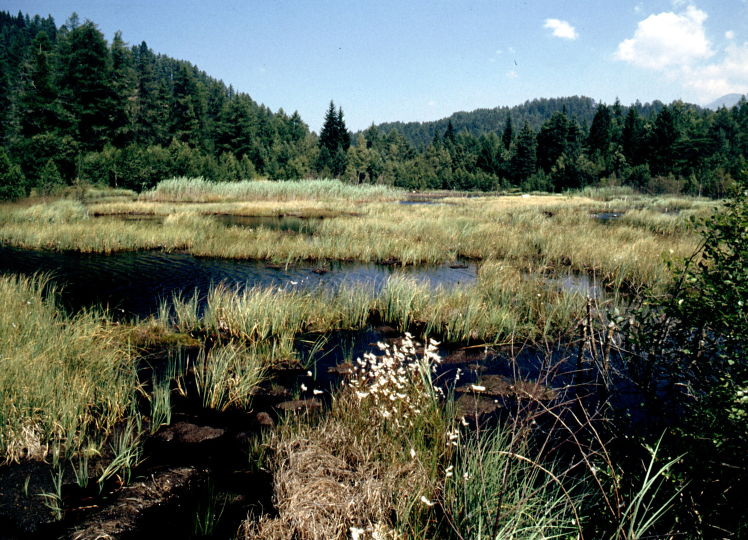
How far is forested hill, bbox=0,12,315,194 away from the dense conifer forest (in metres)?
0.16

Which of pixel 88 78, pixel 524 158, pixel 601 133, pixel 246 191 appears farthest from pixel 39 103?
pixel 601 133

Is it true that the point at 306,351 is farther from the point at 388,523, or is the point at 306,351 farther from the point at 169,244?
the point at 169,244

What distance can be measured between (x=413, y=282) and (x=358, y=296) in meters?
1.37

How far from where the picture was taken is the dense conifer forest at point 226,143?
43938 millimetres

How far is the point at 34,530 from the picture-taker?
3549 millimetres

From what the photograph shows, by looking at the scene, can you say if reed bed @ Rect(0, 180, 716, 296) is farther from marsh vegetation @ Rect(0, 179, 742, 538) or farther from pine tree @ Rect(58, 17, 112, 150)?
pine tree @ Rect(58, 17, 112, 150)

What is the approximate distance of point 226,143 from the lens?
7194 centimetres

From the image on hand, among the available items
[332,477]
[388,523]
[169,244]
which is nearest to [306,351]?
[332,477]

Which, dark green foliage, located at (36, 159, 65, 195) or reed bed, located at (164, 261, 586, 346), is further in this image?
dark green foliage, located at (36, 159, 65, 195)

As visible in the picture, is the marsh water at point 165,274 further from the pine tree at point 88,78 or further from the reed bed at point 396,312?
the pine tree at point 88,78

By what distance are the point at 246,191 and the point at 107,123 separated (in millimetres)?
30044

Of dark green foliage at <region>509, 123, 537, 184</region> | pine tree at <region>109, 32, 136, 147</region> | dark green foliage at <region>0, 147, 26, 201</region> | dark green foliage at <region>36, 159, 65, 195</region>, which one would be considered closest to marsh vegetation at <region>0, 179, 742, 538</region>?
dark green foliage at <region>0, 147, 26, 201</region>

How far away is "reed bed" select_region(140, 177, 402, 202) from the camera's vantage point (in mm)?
36562

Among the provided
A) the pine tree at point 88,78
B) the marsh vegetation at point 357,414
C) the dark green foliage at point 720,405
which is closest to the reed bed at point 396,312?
the marsh vegetation at point 357,414
